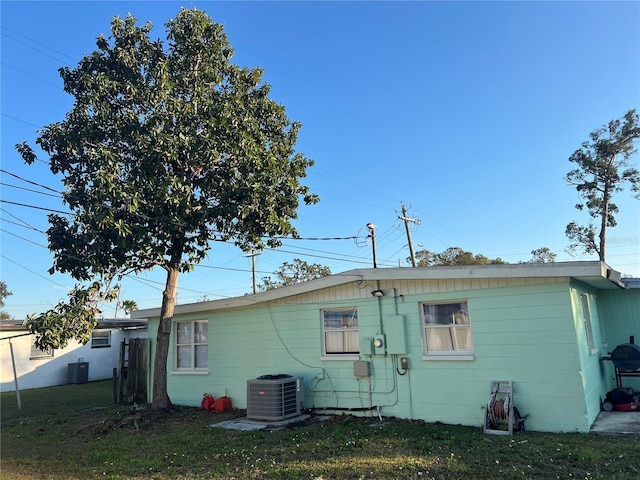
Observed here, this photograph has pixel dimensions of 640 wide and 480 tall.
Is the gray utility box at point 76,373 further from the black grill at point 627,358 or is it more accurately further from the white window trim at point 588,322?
the black grill at point 627,358

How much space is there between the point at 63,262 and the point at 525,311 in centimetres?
935

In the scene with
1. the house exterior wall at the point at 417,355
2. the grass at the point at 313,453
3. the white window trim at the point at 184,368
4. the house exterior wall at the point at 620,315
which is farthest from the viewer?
the white window trim at the point at 184,368

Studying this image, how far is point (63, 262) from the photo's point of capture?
373 inches

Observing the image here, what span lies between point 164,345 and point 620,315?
10816 millimetres

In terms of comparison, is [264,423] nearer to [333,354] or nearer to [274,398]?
[274,398]

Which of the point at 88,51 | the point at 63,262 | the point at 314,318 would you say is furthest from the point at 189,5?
the point at 314,318

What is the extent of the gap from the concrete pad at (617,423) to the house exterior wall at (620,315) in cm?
265

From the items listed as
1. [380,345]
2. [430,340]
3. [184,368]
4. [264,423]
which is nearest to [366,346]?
[380,345]

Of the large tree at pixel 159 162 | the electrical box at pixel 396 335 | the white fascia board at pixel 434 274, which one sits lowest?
the electrical box at pixel 396 335

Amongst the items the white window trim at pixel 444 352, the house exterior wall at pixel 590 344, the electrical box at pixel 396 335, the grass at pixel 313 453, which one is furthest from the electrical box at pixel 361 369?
the house exterior wall at pixel 590 344

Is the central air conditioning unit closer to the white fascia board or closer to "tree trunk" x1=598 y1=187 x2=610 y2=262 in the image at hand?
the white fascia board

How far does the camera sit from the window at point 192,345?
35.8ft

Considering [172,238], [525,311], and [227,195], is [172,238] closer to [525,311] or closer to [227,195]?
[227,195]

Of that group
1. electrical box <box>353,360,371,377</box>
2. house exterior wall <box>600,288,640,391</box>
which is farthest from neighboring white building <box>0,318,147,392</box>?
house exterior wall <box>600,288,640,391</box>
